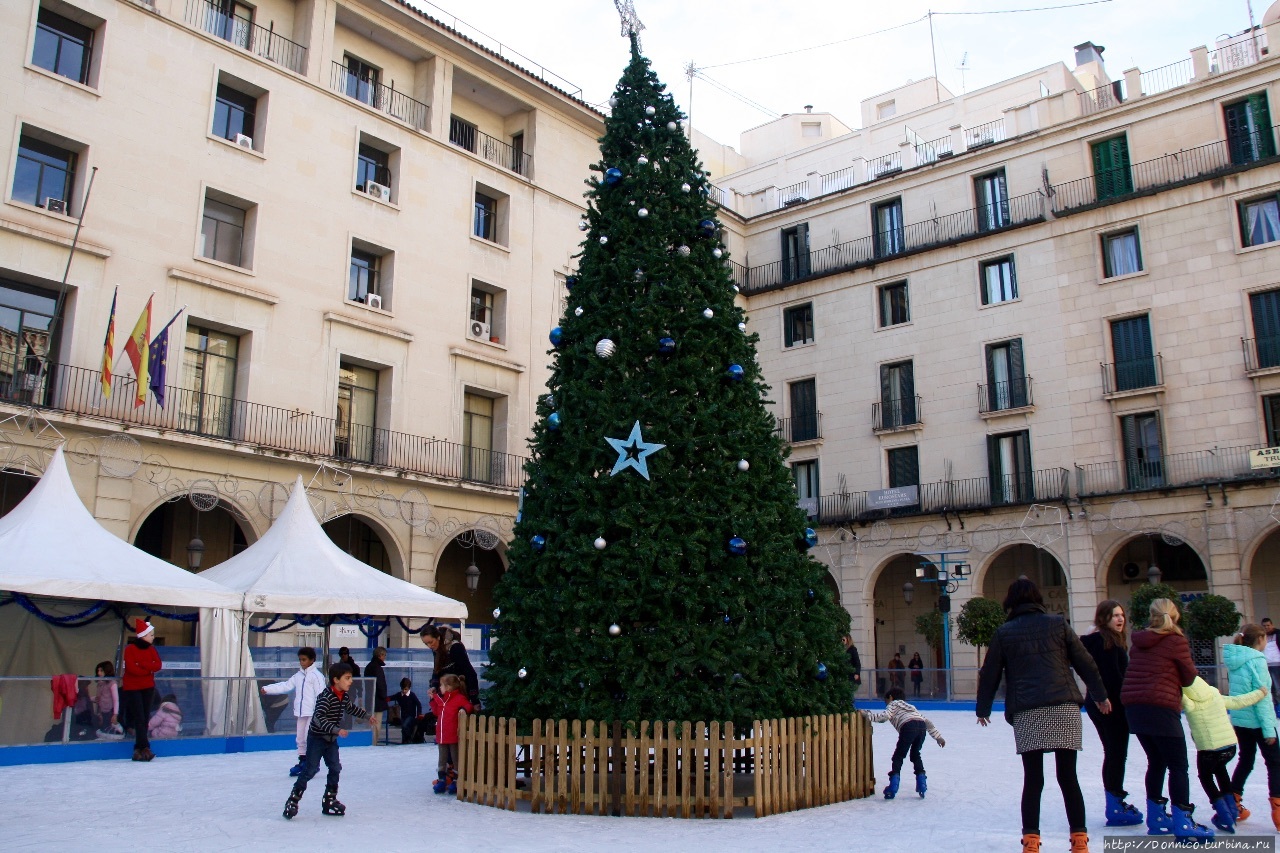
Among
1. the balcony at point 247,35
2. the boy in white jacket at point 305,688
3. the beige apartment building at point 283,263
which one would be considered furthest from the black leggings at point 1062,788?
the balcony at point 247,35

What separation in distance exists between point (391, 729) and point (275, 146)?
14.2 m

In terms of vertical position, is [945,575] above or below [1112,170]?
below

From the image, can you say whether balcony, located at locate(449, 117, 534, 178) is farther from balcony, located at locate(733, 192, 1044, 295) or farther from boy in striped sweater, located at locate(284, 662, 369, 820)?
boy in striped sweater, located at locate(284, 662, 369, 820)

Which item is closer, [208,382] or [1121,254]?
[208,382]

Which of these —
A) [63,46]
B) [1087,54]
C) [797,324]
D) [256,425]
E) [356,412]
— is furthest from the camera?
[1087,54]

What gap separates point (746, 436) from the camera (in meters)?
10.5

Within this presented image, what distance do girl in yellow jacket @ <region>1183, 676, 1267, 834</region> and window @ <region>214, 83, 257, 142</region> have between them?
22.9 meters

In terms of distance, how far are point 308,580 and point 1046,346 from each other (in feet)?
77.9

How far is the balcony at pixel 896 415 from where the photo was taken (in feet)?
114

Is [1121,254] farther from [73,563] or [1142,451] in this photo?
[73,563]

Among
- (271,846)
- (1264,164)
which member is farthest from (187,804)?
(1264,164)

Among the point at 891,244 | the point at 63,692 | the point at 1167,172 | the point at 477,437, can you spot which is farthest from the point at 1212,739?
the point at 891,244

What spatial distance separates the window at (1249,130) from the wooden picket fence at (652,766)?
87.9 feet

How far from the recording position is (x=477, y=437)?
95.2 ft
